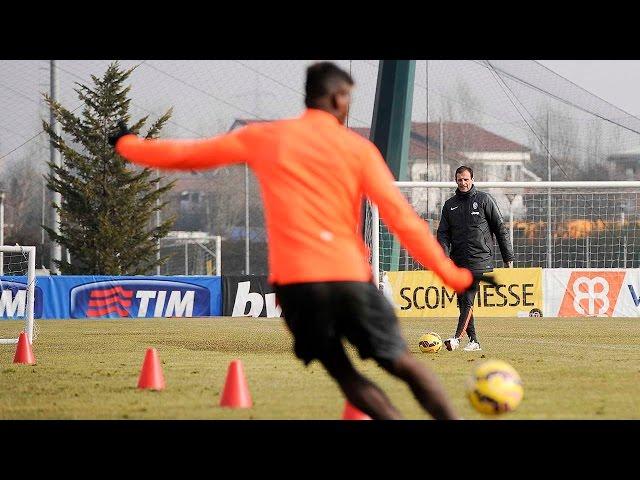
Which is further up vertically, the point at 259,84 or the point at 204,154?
the point at 259,84

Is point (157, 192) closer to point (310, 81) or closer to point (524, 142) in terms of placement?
point (524, 142)

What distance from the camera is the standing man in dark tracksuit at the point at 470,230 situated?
13336 mm

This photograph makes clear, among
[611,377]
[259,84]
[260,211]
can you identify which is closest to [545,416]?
[611,377]

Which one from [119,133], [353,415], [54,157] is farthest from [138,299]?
[119,133]

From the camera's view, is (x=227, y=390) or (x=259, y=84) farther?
(x=259, y=84)

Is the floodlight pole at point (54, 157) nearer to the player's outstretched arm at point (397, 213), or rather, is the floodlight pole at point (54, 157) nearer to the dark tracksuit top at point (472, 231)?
the dark tracksuit top at point (472, 231)

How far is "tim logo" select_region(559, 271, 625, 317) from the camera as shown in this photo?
25.0 m

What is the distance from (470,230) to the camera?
13.4 m

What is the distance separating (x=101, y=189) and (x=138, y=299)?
1444 cm

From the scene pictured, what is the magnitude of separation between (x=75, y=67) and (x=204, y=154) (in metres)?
36.8

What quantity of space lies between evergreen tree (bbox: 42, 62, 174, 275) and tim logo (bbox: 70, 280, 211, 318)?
42.1ft

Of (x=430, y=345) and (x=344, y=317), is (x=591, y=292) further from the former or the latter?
(x=344, y=317)

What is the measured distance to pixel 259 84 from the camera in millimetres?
50812
